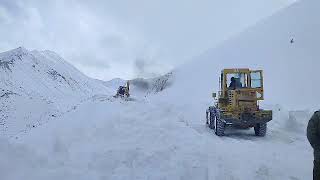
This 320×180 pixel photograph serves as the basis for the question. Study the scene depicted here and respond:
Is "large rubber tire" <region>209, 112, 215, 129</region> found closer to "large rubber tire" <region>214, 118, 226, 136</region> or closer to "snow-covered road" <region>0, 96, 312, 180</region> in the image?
"large rubber tire" <region>214, 118, 226, 136</region>

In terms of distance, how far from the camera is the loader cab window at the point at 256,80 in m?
19.1

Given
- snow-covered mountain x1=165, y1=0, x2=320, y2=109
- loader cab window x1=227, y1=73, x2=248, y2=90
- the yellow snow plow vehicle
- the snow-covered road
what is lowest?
the snow-covered road

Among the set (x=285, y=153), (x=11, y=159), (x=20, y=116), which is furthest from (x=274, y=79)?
(x=20, y=116)

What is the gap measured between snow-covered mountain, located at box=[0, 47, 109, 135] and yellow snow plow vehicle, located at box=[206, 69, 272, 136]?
49.4 m

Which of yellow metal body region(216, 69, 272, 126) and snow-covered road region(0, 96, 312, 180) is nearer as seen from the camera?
snow-covered road region(0, 96, 312, 180)

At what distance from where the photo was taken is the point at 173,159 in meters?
10.7

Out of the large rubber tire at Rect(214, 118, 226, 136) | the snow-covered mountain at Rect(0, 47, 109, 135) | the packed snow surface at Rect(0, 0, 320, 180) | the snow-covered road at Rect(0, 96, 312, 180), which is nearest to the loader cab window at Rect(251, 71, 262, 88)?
the packed snow surface at Rect(0, 0, 320, 180)

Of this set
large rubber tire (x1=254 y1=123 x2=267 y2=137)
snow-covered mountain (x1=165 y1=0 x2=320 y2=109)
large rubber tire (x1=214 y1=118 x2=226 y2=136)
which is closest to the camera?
large rubber tire (x1=214 y1=118 x2=226 y2=136)

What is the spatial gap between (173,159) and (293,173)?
2610 millimetres

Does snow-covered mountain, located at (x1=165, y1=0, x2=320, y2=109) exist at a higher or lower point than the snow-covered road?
higher

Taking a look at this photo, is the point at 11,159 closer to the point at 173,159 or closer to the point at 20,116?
the point at 173,159

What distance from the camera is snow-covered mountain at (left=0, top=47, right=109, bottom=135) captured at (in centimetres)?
8425

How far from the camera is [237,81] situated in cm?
1928

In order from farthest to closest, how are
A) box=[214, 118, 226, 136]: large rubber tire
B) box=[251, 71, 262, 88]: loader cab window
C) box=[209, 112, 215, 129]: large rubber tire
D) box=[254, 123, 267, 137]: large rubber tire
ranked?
box=[209, 112, 215, 129]: large rubber tire, box=[251, 71, 262, 88]: loader cab window, box=[254, 123, 267, 137]: large rubber tire, box=[214, 118, 226, 136]: large rubber tire
